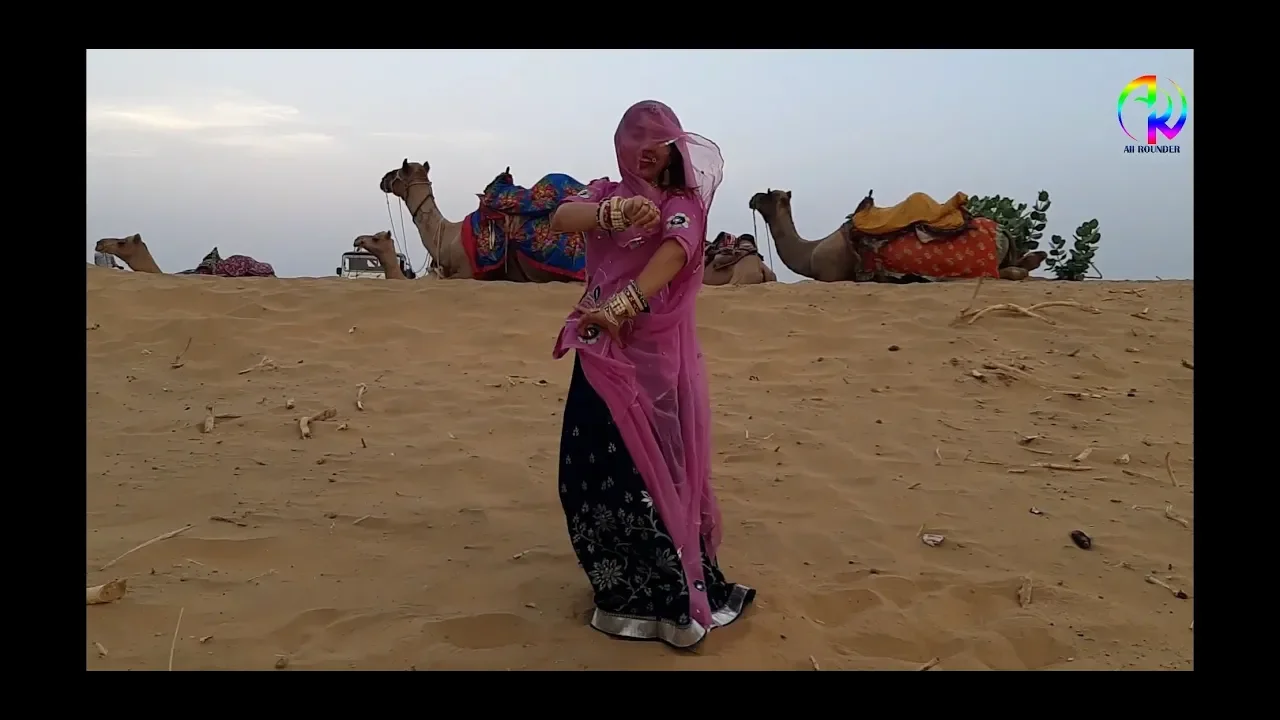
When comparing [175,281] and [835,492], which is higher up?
[175,281]

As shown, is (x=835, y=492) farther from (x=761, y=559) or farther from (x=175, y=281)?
(x=175, y=281)

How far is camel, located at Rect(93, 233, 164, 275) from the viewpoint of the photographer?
895 centimetres

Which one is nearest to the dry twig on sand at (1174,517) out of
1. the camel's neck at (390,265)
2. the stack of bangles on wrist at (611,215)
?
the stack of bangles on wrist at (611,215)

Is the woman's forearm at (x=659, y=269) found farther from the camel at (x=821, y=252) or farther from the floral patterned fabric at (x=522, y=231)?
the camel at (x=821, y=252)

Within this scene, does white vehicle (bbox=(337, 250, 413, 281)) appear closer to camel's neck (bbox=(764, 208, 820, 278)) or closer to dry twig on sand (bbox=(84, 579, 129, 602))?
camel's neck (bbox=(764, 208, 820, 278))

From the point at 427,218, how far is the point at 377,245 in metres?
0.60

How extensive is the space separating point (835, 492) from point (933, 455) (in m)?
0.70

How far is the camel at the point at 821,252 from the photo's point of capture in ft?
28.4

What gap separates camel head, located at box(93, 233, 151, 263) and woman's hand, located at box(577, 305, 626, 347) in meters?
7.77

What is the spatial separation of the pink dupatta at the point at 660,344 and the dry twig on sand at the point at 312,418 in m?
2.22

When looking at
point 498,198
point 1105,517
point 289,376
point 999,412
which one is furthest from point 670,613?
point 498,198

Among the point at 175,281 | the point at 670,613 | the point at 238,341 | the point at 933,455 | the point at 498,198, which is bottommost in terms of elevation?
the point at 670,613

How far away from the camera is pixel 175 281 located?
7145mm

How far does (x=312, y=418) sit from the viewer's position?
187 inches
